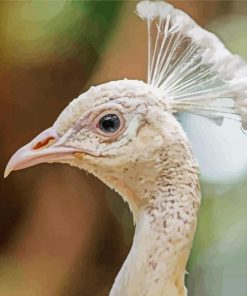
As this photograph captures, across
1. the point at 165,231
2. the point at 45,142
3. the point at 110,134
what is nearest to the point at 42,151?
the point at 45,142

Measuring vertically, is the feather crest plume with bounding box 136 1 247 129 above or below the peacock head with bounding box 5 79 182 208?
above

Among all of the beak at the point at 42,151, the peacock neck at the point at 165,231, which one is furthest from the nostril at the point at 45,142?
the peacock neck at the point at 165,231

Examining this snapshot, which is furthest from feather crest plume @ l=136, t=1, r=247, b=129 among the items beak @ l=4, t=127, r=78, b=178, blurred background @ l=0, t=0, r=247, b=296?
beak @ l=4, t=127, r=78, b=178

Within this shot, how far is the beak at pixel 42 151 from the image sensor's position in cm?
113

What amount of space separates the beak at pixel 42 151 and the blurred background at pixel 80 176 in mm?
25

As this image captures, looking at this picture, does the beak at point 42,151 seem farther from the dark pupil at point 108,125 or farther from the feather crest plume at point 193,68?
the feather crest plume at point 193,68

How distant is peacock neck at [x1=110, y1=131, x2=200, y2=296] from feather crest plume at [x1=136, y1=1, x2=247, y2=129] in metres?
0.09

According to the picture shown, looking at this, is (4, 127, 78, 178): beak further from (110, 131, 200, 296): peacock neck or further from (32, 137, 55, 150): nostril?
(110, 131, 200, 296): peacock neck

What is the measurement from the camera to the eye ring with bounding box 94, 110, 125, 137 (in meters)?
1.13

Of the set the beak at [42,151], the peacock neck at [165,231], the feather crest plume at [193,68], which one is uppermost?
the feather crest plume at [193,68]

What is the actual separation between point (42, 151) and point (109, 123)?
0.12m

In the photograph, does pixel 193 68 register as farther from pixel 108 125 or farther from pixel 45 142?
pixel 45 142

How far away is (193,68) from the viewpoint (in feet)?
3.91

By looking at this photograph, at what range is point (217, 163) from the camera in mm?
1186
